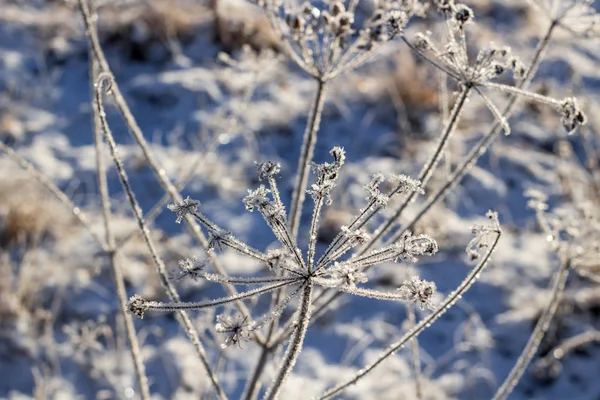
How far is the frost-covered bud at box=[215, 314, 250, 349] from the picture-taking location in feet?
4.62

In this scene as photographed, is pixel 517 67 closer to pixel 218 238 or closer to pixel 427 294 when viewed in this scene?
pixel 427 294

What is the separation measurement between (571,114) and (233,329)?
4.49 ft

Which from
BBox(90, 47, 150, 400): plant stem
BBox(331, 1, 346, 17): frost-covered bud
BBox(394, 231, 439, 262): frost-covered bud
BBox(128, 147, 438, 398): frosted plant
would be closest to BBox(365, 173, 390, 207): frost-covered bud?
BBox(128, 147, 438, 398): frosted plant

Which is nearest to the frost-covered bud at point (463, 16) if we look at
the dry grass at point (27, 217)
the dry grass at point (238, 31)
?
the dry grass at point (27, 217)

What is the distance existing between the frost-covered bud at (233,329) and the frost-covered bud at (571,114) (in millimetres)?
1302

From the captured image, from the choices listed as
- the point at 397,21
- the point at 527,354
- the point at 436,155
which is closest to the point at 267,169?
the point at 436,155

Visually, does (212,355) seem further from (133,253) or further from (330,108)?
(330,108)

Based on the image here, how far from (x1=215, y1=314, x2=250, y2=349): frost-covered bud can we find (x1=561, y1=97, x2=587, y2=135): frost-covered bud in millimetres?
1302

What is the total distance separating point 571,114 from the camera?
1.97 meters

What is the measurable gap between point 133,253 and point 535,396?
3674 millimetres

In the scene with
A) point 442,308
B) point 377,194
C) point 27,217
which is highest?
point 27,217

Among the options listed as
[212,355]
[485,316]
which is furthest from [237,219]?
[485,316]

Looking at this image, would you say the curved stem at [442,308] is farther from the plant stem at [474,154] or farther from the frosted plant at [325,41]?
the frosted plant at [325,41]

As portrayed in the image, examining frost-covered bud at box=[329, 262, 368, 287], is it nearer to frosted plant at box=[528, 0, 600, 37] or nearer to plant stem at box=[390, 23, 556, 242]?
plant stem at box=[390, 23, 556, 242]
